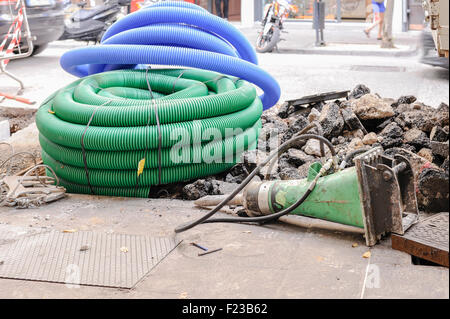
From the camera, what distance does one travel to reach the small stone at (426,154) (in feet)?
17.4

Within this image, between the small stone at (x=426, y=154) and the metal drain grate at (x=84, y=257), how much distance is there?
246 cm

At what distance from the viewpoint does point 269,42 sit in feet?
50.0

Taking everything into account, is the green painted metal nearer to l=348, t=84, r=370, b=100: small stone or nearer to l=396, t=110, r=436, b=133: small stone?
l=396, t=110, r=436, b=133: small stone

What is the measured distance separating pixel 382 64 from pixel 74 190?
30.5 feet

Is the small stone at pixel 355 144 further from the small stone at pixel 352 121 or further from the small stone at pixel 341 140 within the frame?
the small stone at pixel 352 121

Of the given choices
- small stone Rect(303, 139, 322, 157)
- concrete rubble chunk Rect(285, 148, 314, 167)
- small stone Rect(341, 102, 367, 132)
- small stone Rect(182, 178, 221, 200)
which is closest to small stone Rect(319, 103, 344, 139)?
small stone Rect(341, 102, 367, 132)

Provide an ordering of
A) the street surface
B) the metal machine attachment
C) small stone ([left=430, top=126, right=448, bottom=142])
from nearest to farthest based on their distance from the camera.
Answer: the street surface, the metal machine attachment, small stone ([left=430, top=126, right=448, bottom=142])

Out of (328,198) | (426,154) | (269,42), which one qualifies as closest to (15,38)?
(269,42)

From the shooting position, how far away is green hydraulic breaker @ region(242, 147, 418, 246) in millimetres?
3861

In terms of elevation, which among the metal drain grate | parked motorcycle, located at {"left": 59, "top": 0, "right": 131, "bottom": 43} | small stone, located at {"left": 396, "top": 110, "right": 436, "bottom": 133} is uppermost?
parked motorcycle, located at {"left": 59, "top": 0, "right": 131, "bottom": 43}

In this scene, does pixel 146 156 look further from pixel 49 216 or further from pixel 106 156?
pixel 49 216

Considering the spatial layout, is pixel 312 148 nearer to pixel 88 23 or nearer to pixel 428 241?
pixel 428 241

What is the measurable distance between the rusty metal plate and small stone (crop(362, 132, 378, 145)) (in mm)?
2061

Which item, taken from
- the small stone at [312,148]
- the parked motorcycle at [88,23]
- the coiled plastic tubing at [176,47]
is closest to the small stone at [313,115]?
the coiled plastic tubing at [176,47]
